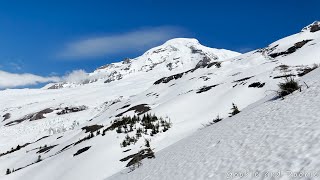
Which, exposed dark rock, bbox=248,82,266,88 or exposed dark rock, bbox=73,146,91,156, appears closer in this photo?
exposed dark rock, bbox=73,146,91,156

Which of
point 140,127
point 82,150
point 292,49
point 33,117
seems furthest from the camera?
point 33,117

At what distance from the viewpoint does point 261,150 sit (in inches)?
343

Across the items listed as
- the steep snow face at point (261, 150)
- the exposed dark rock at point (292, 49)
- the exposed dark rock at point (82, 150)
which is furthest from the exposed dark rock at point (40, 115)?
the steep snow face at point (261, 150)

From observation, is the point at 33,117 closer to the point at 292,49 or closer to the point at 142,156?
the point at 292,49

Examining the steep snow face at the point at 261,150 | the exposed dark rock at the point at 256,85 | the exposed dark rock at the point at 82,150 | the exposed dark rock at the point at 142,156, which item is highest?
the exposed dark rock at the point at 256,85

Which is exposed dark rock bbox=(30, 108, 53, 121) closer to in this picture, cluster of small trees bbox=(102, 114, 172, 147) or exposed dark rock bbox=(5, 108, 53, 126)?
exposed dark rock bbox=(5, 108, 53, 126)

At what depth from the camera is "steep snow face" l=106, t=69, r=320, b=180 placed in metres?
7.21

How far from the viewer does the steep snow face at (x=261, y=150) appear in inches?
284

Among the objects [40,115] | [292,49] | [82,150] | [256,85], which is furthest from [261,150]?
[40,115]

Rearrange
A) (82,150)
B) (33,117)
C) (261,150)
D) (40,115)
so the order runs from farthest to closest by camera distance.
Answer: (40,115) < (33,117) < (82,150) < (261,150)

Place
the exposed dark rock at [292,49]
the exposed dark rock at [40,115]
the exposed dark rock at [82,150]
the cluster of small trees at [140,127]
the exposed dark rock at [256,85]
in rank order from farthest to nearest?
the exposed dark rock at [40,115], the exposed dark rock at [292,49], the exposed dark rock at [256,85], the exposed dark rock at [82,150], the cluster of small trees at [140,127]

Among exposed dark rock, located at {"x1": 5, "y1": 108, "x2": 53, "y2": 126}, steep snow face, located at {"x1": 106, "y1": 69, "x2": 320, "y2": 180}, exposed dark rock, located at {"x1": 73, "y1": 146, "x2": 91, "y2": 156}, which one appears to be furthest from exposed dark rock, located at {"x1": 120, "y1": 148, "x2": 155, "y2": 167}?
exposed dark rock, located at {"x1": 5, "y1": 108, "x2": 53, "y2": 126}

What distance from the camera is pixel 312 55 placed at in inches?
1439

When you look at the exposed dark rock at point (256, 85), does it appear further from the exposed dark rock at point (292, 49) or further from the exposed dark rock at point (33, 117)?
the exposed dark rock at point (33, 117)
